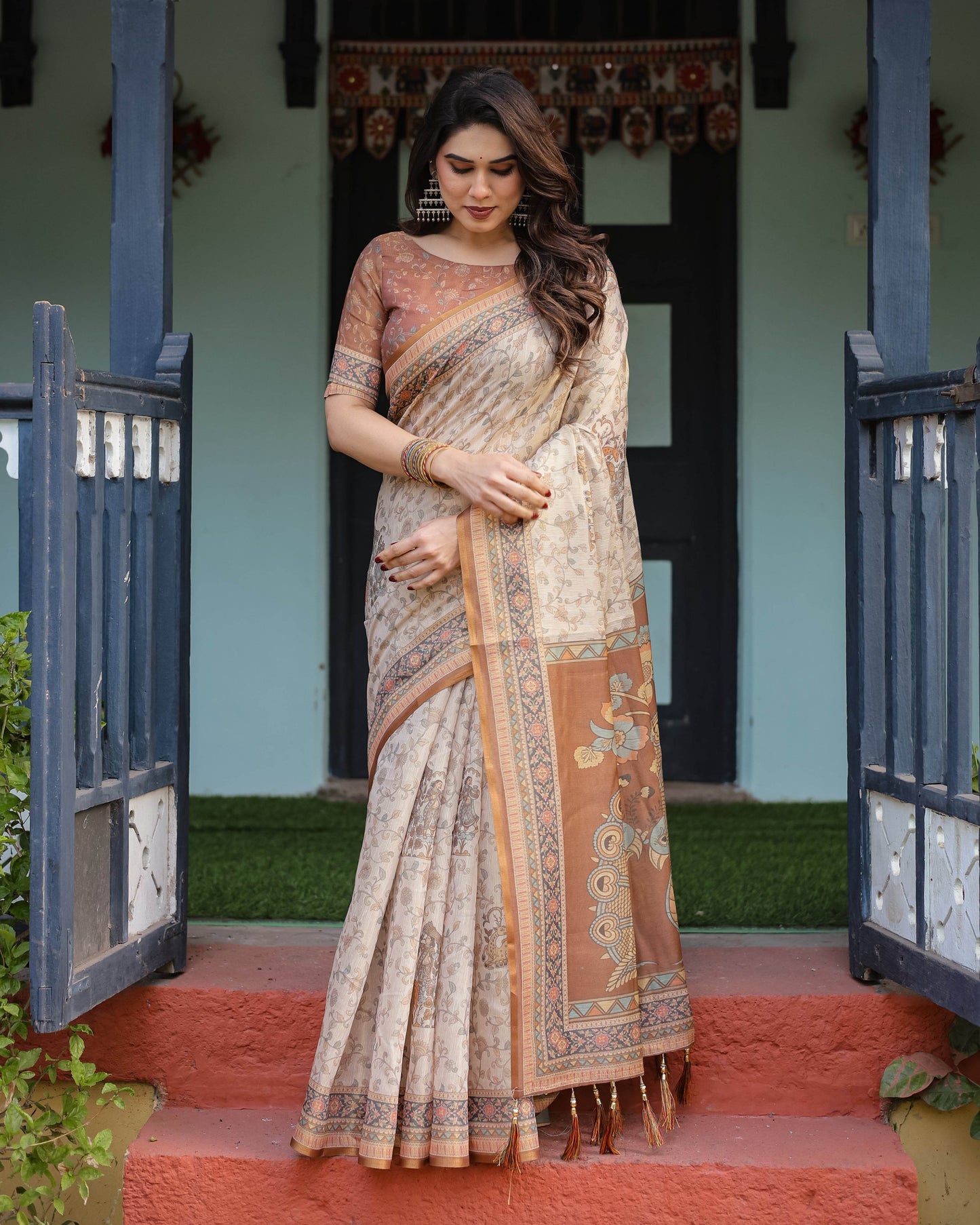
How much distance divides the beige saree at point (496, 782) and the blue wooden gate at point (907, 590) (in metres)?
0.47

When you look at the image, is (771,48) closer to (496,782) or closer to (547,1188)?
(496,782)

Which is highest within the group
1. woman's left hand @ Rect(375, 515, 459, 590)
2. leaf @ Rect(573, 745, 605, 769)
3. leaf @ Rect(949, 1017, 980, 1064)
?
woman's left hand @ Rect(375, 515, 459, 590)

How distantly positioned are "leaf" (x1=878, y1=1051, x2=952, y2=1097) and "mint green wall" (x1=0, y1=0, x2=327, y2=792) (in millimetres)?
2725

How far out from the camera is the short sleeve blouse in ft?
7.89

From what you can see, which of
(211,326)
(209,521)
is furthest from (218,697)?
(211,326)

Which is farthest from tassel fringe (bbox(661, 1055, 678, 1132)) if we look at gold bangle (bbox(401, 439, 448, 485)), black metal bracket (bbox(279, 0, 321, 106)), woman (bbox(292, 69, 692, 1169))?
black metal bracket (bbox(279, 0, 321, 106))

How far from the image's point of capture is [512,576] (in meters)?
2.33

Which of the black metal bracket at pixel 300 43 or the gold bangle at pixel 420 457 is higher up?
the black metal bracket at pixel 300 43

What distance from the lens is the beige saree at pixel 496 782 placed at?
7.42ft

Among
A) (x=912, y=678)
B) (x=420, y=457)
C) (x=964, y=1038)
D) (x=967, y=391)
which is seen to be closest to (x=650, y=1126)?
(x=964, y=1038)

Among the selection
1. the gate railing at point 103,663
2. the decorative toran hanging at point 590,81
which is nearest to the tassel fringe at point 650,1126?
the gate railing at point 103,663

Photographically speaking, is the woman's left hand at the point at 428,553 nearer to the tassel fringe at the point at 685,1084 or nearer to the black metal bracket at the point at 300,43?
the tassel fringe at the point at 685,1084

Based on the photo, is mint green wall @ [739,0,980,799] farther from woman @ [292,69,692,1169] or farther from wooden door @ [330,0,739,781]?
woman @ [292,69,692,1169]

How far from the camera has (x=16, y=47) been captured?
15.5 feet
